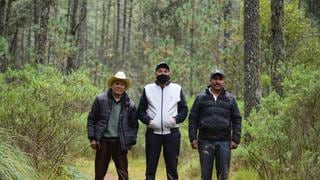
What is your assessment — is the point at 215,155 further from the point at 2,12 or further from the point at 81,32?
the point at 81,32

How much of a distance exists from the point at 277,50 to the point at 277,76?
24.8 inches

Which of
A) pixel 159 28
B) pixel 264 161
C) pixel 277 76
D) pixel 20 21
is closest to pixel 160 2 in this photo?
pixel 159 28

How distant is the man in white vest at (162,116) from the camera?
7074 mm

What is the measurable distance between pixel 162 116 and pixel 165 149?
494 millimetres

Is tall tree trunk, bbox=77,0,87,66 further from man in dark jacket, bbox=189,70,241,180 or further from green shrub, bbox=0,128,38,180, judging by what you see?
→ green shrub, bbox=0,128,38,180

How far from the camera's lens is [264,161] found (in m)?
7.73

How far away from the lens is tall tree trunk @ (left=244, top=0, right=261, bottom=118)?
427 inches

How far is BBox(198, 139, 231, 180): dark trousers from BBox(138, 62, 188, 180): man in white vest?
0.44m

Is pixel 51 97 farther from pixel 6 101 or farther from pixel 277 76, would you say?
pixel 277 76

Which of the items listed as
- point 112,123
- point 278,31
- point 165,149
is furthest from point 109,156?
point 278,31

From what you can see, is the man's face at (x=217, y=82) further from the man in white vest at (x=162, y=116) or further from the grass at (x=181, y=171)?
the grass at (x=181, y=171)

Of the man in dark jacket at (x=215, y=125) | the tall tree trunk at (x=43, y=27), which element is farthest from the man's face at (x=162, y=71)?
the tall tree trunk at (x=43, y=27)

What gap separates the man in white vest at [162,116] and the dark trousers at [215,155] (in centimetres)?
44

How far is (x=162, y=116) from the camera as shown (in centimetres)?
706
